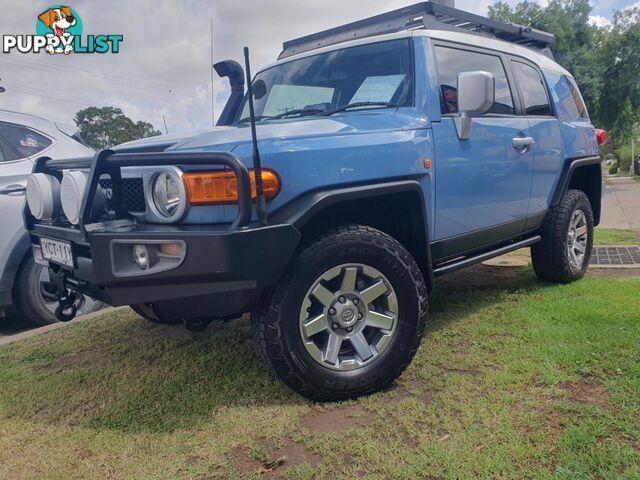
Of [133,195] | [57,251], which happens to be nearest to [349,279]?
[133,195]

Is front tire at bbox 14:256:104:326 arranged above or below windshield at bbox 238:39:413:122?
below

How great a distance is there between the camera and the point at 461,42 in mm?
3740

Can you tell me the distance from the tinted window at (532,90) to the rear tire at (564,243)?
2.80 ft

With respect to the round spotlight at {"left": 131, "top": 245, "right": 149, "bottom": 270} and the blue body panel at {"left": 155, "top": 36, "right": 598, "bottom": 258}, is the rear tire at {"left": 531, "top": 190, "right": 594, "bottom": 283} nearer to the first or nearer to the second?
the blue body panel at {"left": 155, "top": 36, "right": 598, "bottom": 258}

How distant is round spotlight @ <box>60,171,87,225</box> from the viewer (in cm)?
267

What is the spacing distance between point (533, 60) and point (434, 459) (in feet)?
12.3

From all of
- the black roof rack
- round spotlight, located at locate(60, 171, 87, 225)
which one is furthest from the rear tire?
round spotlight, located at locate(60, 171, 87, 225)

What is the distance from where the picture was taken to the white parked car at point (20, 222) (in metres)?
4.23

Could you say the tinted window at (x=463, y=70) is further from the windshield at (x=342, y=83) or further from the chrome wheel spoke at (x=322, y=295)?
the chrome wheel spoke at (x=322, y=295)

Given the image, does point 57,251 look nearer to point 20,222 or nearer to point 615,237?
point 20,222

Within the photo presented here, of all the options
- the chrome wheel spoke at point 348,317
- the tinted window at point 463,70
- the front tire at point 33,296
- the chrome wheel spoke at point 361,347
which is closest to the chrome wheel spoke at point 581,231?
the tinted window at point 463,70

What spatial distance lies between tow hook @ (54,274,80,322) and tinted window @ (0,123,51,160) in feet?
6.92

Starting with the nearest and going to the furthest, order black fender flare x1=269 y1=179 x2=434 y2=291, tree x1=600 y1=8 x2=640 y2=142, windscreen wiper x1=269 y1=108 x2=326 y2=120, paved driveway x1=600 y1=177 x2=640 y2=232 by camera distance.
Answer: black fender flare x1=269 y1=179 x2=434 y2=291 → windscreen wiper x1=269 y1=108 x2=326 y2=120 → paved driveway x1=600 y1=177 x2=640 y2=232 → tree x1=600 y1=8 x2=640 y2=142

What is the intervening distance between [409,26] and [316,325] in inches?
85.1
